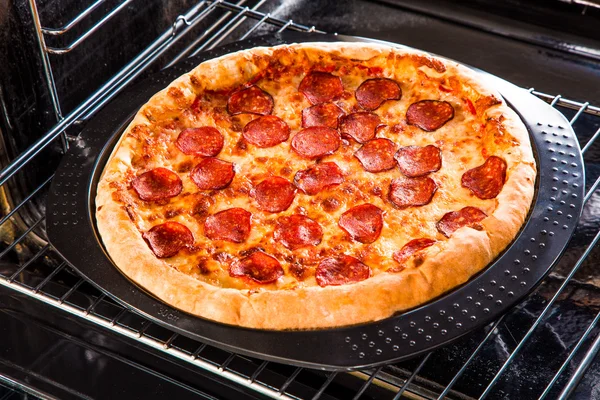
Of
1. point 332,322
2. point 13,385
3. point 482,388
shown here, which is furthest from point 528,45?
point 13,385

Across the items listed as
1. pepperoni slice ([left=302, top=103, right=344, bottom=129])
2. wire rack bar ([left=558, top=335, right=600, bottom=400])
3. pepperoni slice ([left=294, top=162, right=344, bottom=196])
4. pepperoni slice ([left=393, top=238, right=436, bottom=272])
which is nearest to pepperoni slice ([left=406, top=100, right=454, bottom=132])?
pepperoni slice ([left=302, top=103, right=344, bottom=129])

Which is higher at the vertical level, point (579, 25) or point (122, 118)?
point (579, 25)

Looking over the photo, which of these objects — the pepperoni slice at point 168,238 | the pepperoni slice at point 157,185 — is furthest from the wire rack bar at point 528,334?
the pepperoni slice at point 157,185

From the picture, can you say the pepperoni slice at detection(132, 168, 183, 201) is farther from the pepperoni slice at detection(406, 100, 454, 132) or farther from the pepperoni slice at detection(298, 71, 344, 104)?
the pepperoni slice at detection(406, 100, 454, 132)

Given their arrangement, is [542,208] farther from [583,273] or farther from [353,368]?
[353,368]

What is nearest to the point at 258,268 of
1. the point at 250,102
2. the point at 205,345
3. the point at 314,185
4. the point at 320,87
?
the point at 205,345

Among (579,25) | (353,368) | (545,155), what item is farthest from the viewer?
(579,25)

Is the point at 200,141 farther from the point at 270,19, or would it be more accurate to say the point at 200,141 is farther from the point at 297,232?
the point at 270,19
